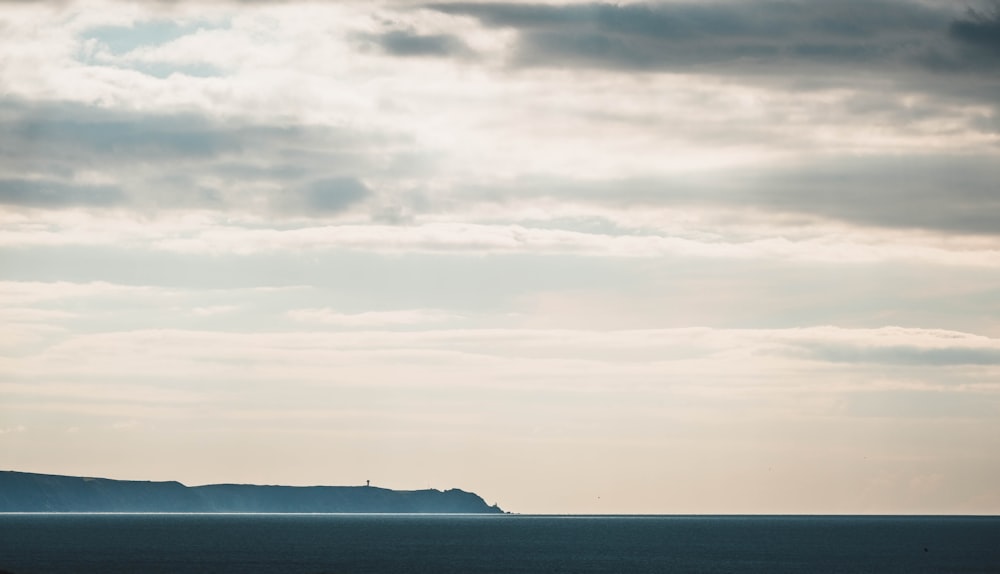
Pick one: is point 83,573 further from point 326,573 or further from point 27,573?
point 326,573

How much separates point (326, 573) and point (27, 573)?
39102mm

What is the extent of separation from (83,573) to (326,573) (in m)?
32.8

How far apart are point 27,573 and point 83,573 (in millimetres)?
8678

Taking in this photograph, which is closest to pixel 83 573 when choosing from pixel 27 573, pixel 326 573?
pixel 27 573

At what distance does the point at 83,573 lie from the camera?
198m

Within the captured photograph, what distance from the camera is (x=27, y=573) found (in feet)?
629

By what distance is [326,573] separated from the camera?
200 m
